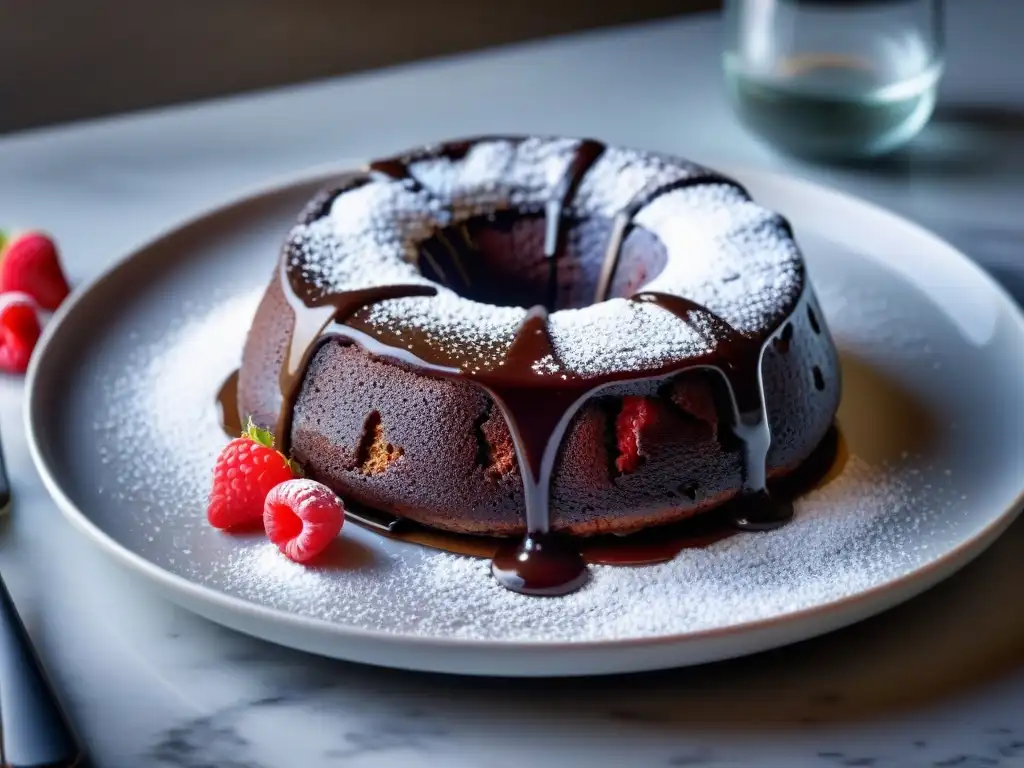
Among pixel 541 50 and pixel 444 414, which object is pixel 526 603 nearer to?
pixel 444 414

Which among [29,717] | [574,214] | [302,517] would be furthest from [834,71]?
[29,717]

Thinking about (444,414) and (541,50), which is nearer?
(444,414)

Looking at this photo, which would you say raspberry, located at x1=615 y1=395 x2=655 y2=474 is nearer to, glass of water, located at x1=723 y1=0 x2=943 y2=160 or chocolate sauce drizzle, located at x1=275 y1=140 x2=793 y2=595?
chocolate sauce drizzle, located at x1=275 y1=140 x2=793 y2=595

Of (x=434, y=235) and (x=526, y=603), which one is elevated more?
(x=434, y=235)

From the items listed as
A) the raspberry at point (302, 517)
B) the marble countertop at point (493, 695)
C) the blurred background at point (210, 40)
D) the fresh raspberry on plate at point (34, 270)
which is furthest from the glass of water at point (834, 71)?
the raspberry at point (302, 517)

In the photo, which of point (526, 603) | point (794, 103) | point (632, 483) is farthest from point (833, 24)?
point (526, 603)

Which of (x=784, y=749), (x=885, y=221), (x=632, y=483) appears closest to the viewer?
(x=784, y=749)

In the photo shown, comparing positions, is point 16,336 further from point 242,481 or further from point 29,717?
point 29,717
